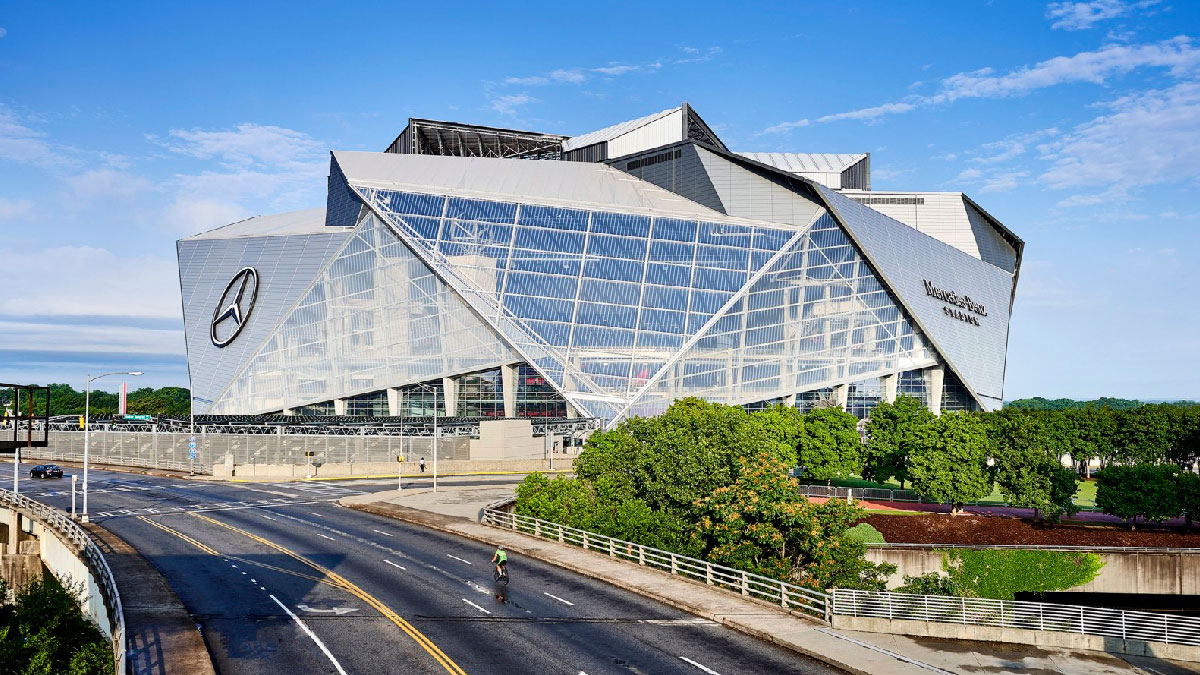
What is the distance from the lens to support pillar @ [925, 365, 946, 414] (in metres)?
125

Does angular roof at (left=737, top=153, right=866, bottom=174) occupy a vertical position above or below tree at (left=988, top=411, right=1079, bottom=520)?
above

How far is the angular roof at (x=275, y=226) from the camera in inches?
4914

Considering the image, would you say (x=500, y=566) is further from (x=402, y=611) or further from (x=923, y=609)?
(x=923, y=609)

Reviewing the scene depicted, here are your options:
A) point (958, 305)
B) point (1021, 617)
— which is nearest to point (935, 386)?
point (958, 305)

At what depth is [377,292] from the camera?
111 meters

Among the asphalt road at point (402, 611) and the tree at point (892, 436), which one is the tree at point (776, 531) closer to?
the asphalt road at point (402, 611)

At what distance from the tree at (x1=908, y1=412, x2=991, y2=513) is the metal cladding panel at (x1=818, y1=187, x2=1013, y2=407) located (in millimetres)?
39213

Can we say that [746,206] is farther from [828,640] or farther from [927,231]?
Result: [828,640]

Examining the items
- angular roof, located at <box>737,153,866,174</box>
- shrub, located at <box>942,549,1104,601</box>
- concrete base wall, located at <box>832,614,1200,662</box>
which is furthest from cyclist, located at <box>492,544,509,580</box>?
angular roof, located at <box>737,153,866,174</box>

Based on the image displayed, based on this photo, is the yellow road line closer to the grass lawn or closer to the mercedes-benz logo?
the grass lawn

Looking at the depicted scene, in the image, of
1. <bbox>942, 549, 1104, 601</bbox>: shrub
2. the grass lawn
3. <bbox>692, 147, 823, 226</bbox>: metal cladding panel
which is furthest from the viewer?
<bbox>692, 147, 823, 226</bbox>: metal cladding panel

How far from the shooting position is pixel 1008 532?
69375mm

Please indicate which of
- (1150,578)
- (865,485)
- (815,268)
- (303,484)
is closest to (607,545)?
(1150,578)

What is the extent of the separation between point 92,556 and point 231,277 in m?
88.1
